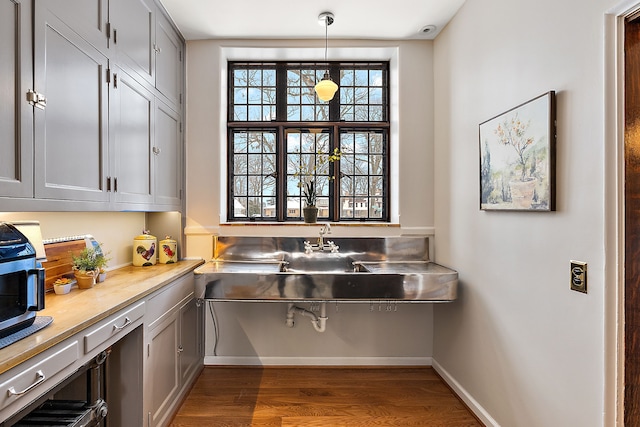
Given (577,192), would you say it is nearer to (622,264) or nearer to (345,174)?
(622,264)

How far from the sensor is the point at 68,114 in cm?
152

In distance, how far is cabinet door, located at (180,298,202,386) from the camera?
2.33 metres

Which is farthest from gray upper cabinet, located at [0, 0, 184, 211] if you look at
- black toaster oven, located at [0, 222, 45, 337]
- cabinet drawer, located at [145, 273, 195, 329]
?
cabinet drawer, located at [145, 273, 195, 329]

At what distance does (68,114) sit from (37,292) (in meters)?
0.75

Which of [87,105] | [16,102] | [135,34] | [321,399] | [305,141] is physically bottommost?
[321,399]

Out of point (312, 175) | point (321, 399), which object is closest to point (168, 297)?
point (321, 399)

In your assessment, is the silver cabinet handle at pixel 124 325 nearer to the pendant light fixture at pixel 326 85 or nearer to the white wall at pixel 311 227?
the white wall at pixel 311 227

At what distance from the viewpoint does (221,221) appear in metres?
2.90

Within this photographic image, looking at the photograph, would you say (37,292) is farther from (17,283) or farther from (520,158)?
(520,158)

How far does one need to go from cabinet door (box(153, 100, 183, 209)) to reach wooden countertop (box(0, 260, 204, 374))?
510mm

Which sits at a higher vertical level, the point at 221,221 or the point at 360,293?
the point at 221,221

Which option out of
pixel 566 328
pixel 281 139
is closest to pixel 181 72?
pixel 281 139

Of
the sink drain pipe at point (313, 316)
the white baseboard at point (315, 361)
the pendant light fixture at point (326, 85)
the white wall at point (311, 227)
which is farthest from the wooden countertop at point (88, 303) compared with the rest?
the pendant light fixture at point (326, 85)

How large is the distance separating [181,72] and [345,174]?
151 cm
